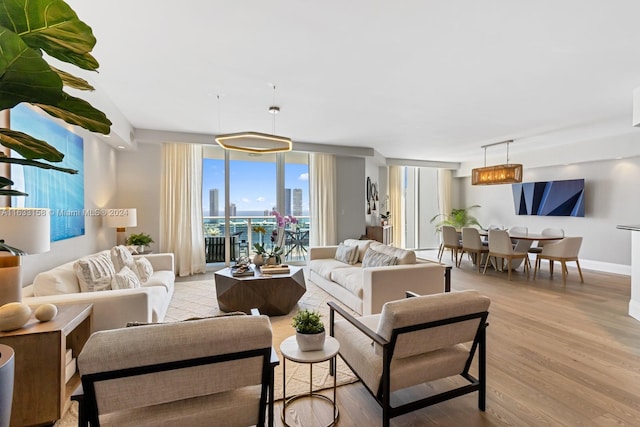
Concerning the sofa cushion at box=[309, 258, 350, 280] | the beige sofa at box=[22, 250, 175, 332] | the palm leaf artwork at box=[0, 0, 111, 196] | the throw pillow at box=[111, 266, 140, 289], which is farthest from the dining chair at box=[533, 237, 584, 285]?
the palm leaf artwork at box=[0, 0, 111, 196]

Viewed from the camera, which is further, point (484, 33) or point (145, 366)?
point (484, 33)

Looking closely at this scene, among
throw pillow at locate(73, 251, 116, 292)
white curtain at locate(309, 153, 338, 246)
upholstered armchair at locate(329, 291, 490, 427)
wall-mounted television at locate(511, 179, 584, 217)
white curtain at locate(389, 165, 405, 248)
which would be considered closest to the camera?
upholstered armchair at locate(329, 291, 490, 427)

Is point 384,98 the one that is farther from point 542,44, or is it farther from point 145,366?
point 145,366

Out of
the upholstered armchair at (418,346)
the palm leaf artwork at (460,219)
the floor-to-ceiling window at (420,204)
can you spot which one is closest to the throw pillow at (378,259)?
the upholstered armchair at (418,346)

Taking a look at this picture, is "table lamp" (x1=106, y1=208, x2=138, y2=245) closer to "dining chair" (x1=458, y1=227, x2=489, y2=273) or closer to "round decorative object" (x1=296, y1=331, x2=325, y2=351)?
"round decorative object" (x1=296, y1=331, x2=325, y2=351)

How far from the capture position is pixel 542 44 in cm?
263

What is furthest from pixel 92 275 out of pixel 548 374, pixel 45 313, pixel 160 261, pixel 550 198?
pixel 550 198

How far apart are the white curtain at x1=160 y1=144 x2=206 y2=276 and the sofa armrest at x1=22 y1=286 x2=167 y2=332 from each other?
11.6 feet

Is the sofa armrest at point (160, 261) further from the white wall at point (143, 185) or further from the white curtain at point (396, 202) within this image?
the white curtain at point (396, 202)

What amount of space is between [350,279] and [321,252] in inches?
56.8

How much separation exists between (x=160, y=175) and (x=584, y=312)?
6750mm

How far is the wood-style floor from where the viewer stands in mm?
1923

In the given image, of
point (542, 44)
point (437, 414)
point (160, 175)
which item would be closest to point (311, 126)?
point (160, 175)

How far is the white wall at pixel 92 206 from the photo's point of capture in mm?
2896
